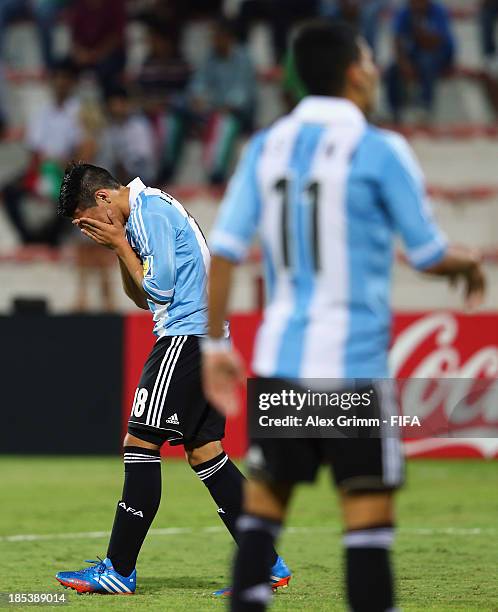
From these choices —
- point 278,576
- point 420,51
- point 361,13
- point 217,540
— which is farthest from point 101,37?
point 278,576

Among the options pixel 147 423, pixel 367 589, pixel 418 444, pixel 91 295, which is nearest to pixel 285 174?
pixel 367 589

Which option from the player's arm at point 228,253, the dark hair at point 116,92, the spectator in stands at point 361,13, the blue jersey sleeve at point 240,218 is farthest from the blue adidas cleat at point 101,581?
the spectator in stands at point 361,13

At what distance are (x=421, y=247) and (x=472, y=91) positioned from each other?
14147mm

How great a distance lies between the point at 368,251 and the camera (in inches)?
163

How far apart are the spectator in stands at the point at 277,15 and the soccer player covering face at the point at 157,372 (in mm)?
11162

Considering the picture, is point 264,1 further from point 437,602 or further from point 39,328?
point 437,602

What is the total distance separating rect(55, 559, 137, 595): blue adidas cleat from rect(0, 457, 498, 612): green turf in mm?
56

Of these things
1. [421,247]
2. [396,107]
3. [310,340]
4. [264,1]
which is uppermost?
[264,1]

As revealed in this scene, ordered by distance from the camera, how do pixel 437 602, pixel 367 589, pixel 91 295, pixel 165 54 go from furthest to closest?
pixel 165 54 → pixel 91 295 → pixel 437 602 → pixel 367 589

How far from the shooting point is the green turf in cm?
631

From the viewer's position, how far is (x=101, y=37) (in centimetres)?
1767

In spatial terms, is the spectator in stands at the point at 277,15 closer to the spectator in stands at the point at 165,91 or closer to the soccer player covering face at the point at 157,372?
the spectator in stands at the point at 165,91

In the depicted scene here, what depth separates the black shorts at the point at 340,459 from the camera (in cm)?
412

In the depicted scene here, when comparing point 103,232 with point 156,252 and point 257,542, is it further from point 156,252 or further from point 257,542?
point 257,542
